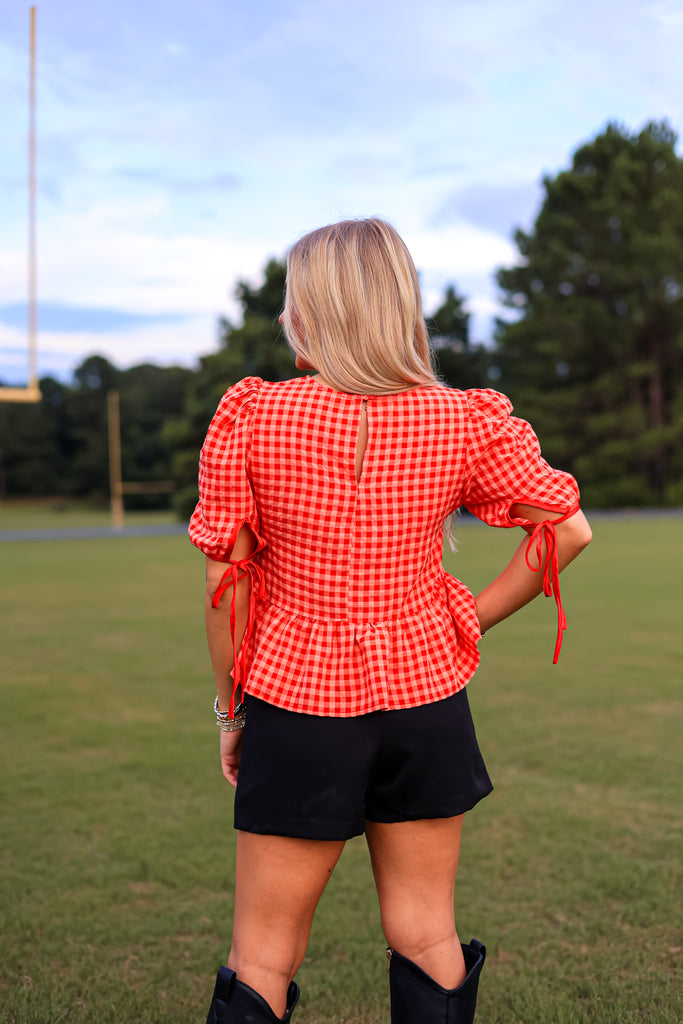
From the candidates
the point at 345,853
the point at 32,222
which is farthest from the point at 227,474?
the point at 32,222

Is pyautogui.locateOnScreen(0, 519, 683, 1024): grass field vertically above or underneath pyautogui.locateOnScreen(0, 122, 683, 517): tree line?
underneath

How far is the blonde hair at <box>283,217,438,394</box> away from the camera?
165cm

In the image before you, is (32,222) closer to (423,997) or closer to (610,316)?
(423,997)

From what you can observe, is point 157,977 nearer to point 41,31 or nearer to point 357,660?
point 357,660

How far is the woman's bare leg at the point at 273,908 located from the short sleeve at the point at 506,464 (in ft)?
2.39

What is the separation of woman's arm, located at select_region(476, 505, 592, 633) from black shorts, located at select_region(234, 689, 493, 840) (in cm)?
25

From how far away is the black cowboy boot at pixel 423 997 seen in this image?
175cm

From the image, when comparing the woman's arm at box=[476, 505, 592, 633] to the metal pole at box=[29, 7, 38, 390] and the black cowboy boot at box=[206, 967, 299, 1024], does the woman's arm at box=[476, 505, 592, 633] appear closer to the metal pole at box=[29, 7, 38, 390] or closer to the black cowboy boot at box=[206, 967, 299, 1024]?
the black cowboy boot at box=[206, 967, 299, 1024]

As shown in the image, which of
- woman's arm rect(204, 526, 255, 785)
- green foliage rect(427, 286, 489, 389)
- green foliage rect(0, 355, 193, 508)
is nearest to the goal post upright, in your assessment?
woman's arm rect(204, 526, 255, 785)

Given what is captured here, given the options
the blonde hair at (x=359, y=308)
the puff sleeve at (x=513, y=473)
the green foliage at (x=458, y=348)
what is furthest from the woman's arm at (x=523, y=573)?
the green foliage at (x=458, y=348)

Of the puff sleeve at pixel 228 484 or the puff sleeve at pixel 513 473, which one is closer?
the puff sleeve at pixel 228 484

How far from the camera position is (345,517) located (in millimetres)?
1684

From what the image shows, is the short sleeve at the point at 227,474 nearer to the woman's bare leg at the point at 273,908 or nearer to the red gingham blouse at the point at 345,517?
the red gingham blouse at the point at 345,517

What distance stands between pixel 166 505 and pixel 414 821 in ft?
187
